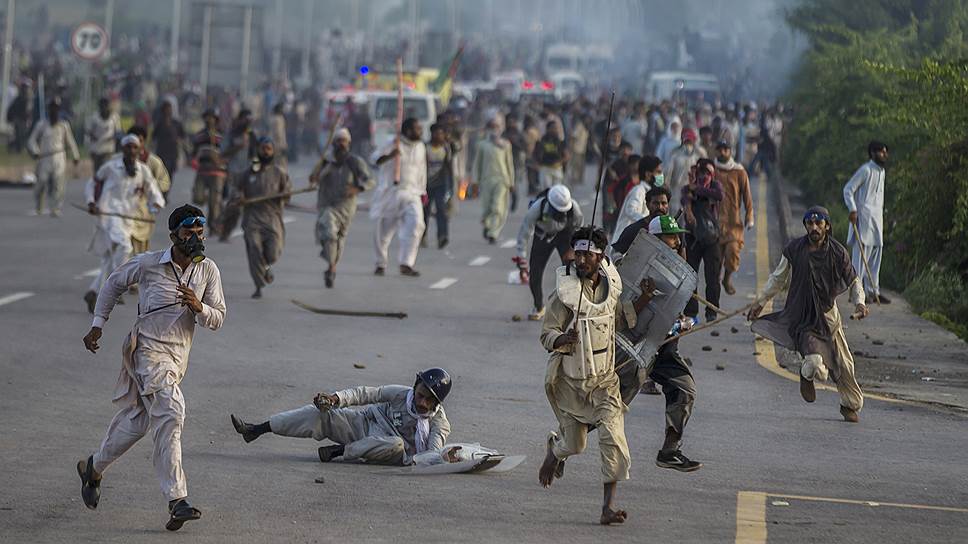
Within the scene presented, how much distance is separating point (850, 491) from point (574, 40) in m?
114

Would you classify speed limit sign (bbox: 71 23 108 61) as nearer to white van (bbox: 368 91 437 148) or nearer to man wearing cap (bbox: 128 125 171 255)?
white van (bbox: 368 91 437 148)

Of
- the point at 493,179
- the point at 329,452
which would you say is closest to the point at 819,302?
the point at 329,452

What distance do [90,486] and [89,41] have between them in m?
27.5

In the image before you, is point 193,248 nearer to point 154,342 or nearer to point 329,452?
point 154,342

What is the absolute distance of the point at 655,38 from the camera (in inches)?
4284

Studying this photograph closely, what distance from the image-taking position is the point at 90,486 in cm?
894

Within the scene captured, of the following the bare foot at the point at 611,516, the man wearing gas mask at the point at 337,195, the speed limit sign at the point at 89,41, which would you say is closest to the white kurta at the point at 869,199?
the man wearing gas mask at the point at 337,195

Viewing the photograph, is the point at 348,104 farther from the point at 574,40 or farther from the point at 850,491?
the point at 574,40

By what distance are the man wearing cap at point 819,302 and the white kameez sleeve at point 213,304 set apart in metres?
4.20

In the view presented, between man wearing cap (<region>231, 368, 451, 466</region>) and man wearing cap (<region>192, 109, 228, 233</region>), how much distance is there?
14.8 meters

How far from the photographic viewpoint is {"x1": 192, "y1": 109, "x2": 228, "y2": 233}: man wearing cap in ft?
84.2

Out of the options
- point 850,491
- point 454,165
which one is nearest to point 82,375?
point 850,491

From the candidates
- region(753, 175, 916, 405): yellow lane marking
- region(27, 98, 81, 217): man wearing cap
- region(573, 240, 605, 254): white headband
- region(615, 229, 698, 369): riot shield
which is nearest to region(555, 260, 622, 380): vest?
region(573, 240, 605, 254): white headband

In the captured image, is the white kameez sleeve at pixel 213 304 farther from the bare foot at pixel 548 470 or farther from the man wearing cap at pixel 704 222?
the man wearing cap at pixel 704 222
